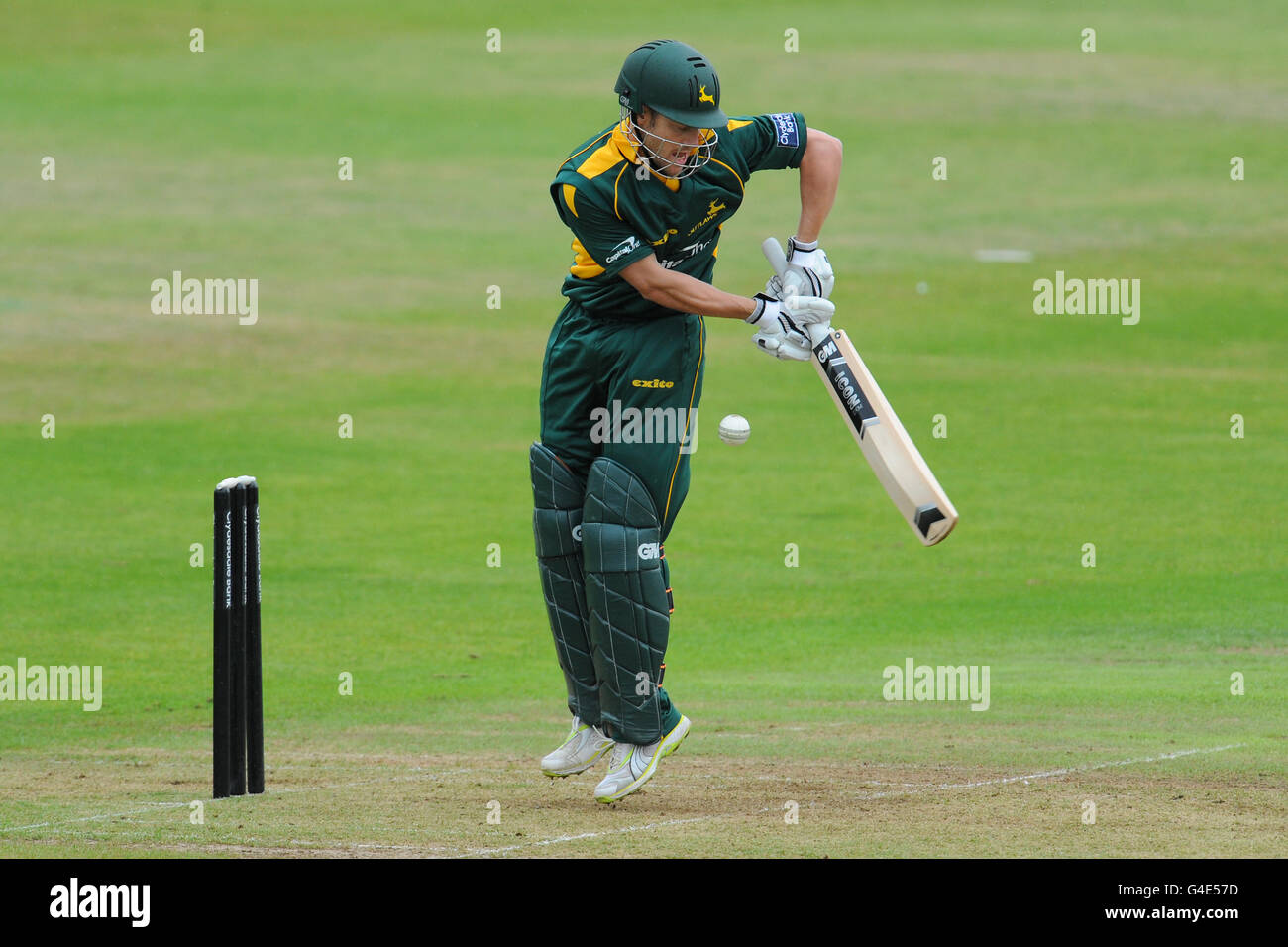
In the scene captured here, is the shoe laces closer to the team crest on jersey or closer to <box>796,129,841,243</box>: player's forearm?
<box>796,129,841,243</box>: player's forearm

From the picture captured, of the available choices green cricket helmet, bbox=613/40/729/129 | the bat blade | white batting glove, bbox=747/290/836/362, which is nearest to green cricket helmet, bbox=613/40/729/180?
green cricket helmet, bbox=613/40/729/129

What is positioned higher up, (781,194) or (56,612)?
(781,194)

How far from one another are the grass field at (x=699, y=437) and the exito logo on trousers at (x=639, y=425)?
3.87ft

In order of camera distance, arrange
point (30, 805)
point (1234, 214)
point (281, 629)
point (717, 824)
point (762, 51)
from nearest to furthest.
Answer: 1. point (717, 824)
2. point (30, 805)
3. point (281, 629)
4. point (1234, 214)
5. point (762, 51)

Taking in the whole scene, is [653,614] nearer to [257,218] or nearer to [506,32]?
[257,218]

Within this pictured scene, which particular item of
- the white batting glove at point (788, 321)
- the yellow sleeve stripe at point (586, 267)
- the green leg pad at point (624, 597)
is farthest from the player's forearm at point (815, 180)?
the green leg pad at point (624, 597)

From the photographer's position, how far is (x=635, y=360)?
6184 millimetres

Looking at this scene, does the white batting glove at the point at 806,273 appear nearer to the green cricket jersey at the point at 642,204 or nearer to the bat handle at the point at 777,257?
the bat handle at the point at 777,257

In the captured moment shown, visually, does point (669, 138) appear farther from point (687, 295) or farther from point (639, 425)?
point (639, 425)

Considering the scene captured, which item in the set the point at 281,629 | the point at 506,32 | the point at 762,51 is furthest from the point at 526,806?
the point at 506,32

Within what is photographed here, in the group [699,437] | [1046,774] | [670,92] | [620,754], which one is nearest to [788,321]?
[670,92]

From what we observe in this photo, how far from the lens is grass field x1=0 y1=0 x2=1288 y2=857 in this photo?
6.39 meters

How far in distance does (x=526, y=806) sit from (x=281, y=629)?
4617mm

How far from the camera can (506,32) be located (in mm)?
34625
